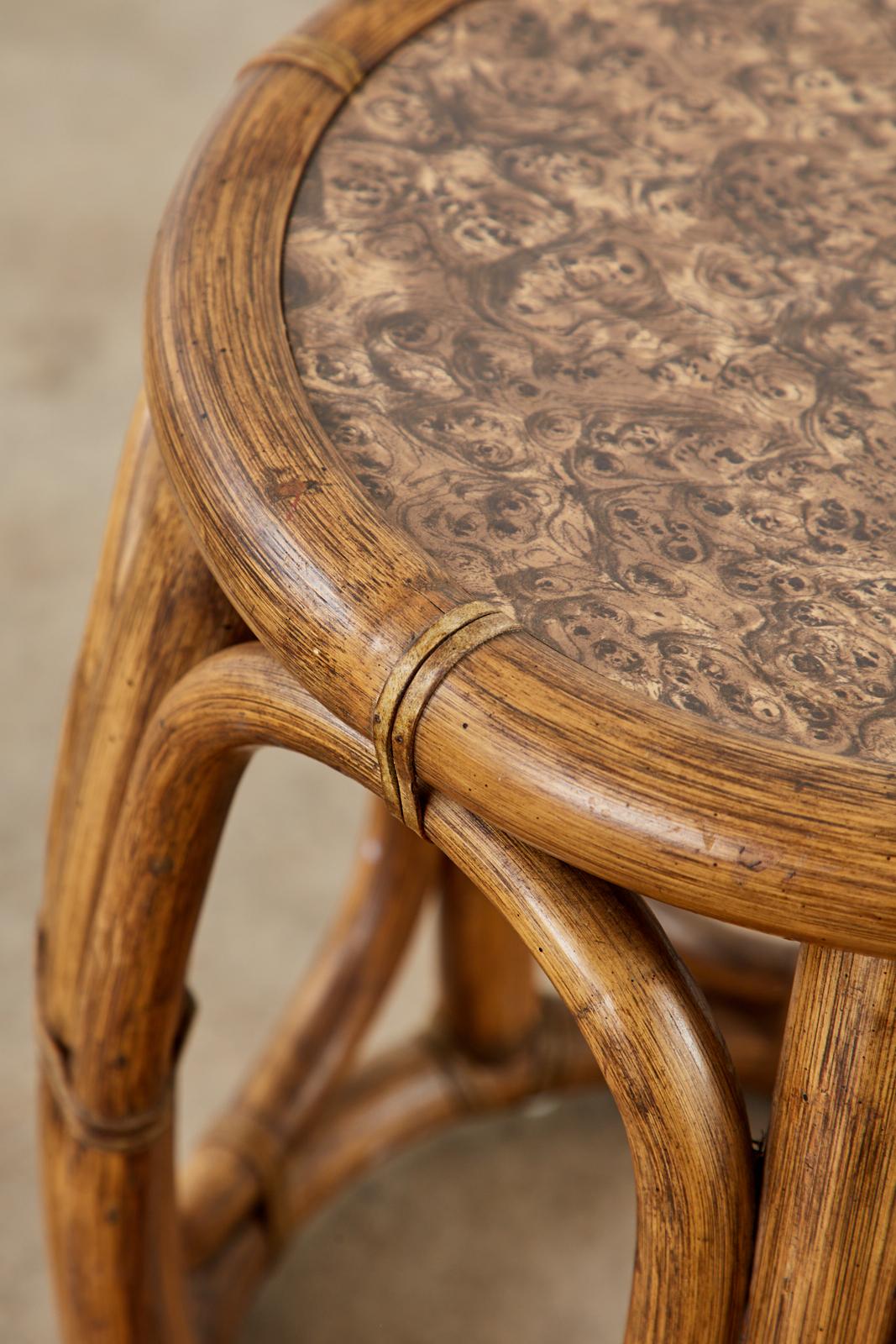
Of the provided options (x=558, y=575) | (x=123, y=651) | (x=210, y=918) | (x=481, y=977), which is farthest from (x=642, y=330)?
(x=210, y=918)

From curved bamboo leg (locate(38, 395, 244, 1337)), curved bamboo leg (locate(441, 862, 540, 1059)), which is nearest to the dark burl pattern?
curved bamboo leg (locate(38, 395, 244, 1337))

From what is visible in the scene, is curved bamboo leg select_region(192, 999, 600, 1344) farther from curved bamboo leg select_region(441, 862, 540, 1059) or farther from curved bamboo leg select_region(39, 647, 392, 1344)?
curved bamboo leg select_region(39, 647, 392, 1344)

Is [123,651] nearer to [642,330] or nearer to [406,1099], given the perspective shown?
[642,330]

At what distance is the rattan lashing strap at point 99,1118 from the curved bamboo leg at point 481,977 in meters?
0.27

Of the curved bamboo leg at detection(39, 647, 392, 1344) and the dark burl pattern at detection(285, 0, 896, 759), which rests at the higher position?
the dark burl pattern at detection(285, 0, 896, 759)

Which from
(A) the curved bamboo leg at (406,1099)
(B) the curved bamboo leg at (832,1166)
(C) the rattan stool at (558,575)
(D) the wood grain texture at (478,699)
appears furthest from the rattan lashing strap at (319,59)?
(A) the curved bamboo leg at (406,1099)

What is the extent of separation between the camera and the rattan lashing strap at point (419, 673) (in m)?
0.43

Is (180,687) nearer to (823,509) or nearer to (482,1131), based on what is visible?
(823,509)

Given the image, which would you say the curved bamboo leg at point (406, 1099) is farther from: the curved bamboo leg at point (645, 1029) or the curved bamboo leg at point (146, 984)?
the curved bamboo leg at point (645, 1029)

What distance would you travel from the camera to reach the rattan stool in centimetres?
43

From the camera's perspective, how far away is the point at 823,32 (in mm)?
727

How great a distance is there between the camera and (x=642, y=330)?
567 mm

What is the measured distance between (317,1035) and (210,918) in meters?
0.23

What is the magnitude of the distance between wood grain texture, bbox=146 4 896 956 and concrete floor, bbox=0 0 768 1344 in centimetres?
65
